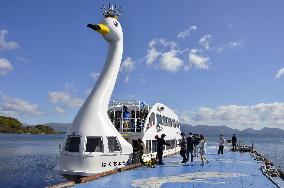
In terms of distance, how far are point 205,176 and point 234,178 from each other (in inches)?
58.2

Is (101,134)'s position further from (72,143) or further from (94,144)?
(72,143)

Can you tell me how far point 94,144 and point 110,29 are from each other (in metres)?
7.97

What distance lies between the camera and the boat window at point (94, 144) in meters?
22.4

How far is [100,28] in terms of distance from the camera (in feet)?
81.6

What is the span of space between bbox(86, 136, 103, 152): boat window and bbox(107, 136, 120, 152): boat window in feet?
2.12

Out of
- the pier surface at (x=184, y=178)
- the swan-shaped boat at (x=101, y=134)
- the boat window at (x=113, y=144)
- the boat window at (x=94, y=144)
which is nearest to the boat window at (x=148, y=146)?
the swan-shaped boat at (x=101, y=134)

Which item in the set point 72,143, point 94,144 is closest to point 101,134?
point 94,144

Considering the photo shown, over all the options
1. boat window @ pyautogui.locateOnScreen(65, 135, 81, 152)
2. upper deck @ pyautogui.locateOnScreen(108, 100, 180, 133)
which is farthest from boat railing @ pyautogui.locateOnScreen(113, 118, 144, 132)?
boat window @ pyautogui.locateOnScreen(65, 135, 81, 152)

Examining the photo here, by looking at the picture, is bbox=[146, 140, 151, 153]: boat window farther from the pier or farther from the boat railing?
the pier

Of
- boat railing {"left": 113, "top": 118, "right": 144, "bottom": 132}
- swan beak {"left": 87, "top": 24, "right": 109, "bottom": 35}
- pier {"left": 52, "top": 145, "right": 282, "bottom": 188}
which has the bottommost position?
pier {"left": 52, "top": 145, "right": 282, "bottom": 188}

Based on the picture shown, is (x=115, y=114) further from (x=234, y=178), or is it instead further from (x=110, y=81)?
(x=234, y=178)

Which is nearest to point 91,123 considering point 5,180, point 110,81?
point 110,81

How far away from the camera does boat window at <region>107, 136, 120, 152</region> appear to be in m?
23.2

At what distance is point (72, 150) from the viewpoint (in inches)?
890
